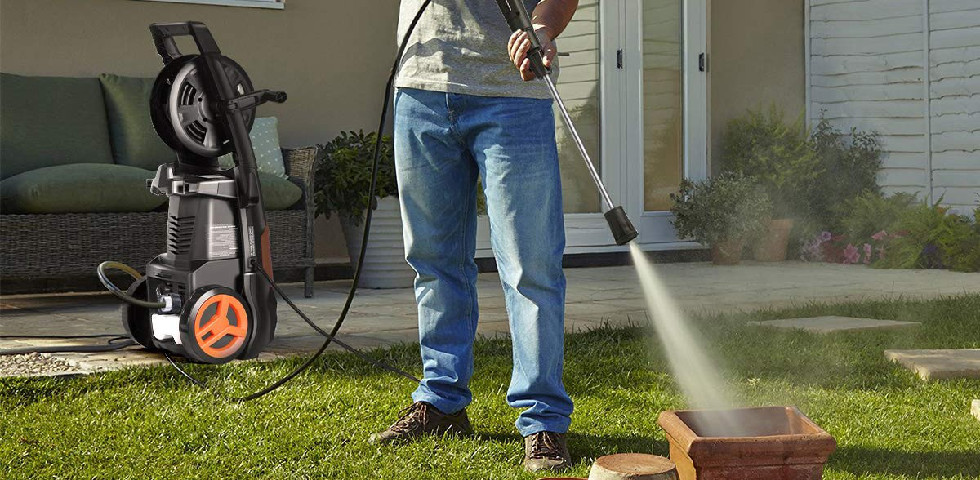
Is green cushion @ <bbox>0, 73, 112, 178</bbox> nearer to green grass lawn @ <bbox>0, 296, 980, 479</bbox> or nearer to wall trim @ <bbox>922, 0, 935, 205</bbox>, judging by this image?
green grass lawn @ <bbox>0, 296, 980, 479</bbox>

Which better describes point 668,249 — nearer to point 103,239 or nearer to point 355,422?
point 103,239

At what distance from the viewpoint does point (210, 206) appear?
1.90 meters

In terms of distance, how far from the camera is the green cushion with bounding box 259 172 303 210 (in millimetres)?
4852

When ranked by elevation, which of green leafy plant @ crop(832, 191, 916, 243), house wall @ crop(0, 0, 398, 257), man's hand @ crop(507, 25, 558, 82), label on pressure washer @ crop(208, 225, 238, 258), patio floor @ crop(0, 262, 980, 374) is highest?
house wall @ crop(0, 0, 398, 257)

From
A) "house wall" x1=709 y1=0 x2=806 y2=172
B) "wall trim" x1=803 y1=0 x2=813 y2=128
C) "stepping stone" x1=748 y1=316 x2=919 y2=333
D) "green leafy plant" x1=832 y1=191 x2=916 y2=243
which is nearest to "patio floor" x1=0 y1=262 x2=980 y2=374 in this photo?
"green leafy plant" x1=832 y1=191 x2=916 y2=243

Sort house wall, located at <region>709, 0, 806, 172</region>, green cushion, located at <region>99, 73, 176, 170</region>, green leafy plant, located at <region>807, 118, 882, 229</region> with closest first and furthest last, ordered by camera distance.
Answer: green cushion, located at <region>99, 73, 176, 170</region> → green leafy plant, located at <region>807, 118, 882, 229</region> → house wall, located at <region>709, 0, 806, 172</region>

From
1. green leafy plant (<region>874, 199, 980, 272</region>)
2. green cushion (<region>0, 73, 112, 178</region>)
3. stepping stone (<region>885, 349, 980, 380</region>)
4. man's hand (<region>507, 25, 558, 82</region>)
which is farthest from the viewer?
green leafy plant (<region>874, 199, 980, 272</region>)

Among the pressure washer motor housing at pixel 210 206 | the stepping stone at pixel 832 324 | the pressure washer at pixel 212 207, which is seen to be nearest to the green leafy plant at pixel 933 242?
the stepping stone at pixel 832 324

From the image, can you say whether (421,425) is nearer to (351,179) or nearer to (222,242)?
(222,242)

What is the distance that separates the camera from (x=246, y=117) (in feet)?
6.17

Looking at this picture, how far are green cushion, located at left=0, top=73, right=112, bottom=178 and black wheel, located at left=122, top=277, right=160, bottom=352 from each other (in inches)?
105

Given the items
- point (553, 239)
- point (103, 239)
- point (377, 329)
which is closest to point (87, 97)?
point (103, 239)

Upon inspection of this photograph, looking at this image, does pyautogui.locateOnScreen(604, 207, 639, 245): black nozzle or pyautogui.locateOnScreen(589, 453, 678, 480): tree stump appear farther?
pyautogui.locateOnScreen(604, 207, 639, 245): black nozzle

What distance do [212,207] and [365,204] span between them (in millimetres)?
3295
